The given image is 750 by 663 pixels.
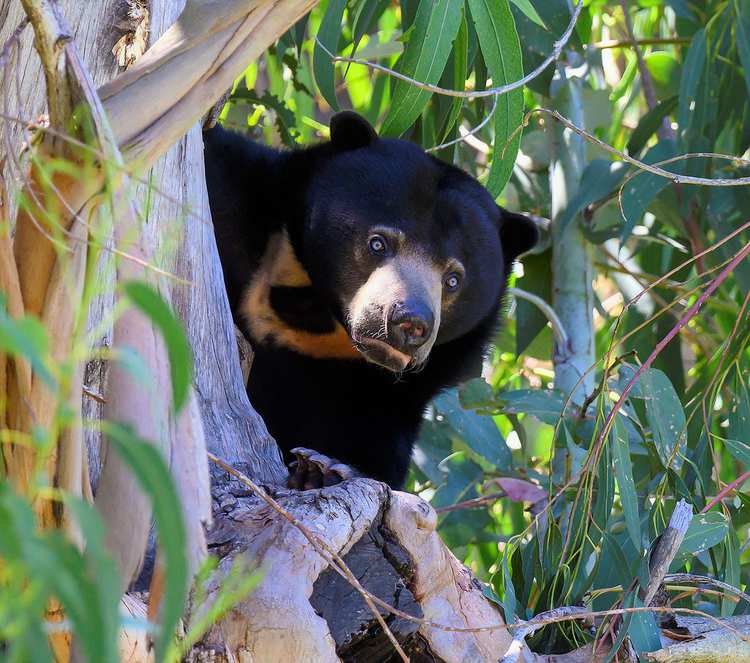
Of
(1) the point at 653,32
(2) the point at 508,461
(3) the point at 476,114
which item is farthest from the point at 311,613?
(1) the point at 653,32

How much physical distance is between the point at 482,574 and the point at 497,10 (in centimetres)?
254

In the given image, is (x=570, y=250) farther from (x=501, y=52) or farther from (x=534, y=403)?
(x=501, y=52)

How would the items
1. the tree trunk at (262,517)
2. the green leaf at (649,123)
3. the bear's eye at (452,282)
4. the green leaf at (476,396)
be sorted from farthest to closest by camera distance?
the green leaf at (649,123) < the green leaf at (476,396) < the bear's eye at (452,282) < the tree trunk at (262,517)

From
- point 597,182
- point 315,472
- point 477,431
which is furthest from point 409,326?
point 597,182

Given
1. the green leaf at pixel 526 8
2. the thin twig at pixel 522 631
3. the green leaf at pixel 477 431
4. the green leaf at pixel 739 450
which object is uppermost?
the green leaf at pixel 526 8

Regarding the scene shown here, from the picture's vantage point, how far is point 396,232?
3.34m

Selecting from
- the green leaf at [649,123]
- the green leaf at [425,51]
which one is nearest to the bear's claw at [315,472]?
the green leaf at [425,51]

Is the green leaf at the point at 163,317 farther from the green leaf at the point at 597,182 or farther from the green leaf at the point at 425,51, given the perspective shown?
the green leaf at the point at 597,182

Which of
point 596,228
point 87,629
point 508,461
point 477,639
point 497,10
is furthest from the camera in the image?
point 596,228

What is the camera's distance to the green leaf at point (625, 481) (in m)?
2.46

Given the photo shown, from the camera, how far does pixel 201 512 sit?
1.35 m

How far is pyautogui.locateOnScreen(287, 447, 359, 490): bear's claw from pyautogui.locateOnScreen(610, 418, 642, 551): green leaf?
58cm

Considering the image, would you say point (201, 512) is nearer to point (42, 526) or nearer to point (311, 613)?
point (42, 526)

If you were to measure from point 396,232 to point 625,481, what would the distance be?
112 centimetres
